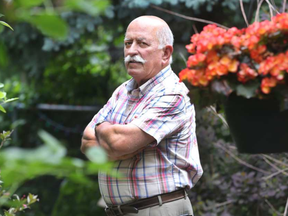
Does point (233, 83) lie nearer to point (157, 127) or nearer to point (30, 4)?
point (157, 127)

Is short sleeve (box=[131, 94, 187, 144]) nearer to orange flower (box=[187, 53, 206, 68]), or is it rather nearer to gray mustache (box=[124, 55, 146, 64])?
gray mustache (box=[124, 55, 146, 64])

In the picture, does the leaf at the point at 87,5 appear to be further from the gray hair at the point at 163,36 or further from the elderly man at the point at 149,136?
the gray hair at the point at 163,36

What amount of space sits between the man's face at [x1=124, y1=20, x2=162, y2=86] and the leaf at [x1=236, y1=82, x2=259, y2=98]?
1.01 m

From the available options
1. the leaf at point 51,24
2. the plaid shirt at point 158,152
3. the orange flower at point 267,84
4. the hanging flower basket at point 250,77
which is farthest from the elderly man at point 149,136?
the leaf at point 51,24

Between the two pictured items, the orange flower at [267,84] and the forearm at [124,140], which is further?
the forearm at [124,140]

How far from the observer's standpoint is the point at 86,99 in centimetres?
771

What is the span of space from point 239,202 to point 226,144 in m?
0.48

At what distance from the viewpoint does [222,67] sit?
67.1 inches

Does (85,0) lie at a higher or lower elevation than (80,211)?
higher

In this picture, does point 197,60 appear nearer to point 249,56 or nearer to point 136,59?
point 249,56

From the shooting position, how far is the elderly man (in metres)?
2.46

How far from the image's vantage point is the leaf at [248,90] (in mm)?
1707

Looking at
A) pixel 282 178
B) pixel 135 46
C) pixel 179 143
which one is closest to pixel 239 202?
pixel 282 178

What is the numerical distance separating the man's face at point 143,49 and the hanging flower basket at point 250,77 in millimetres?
805
